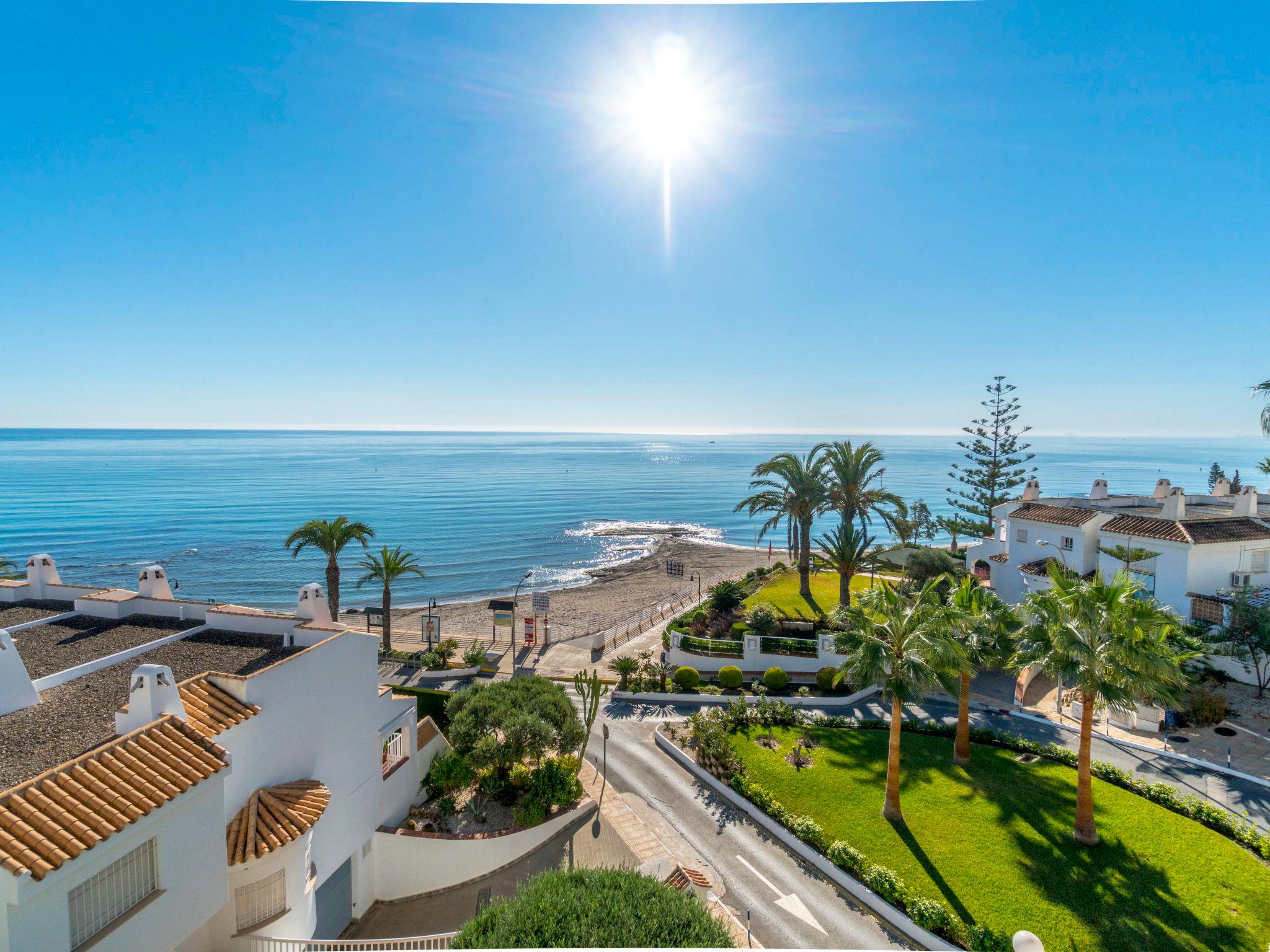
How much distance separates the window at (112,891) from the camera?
21.1ft

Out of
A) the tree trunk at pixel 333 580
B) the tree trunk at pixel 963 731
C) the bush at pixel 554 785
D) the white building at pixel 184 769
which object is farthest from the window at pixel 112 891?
the tree trunk at pixel 333 580

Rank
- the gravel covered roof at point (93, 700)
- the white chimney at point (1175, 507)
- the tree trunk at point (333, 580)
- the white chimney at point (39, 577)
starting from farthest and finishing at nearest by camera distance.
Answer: the tree trunk at point (333, 580), the white chimney at point (1175, 507), the white chimney at point (39, 577), the gravel covered roof at point (93, 700)

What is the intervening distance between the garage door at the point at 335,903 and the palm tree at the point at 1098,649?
16479 millimetres

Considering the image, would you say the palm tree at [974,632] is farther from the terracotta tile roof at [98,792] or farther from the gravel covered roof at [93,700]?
the gravel covered roof at [93,700]

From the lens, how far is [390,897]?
45.2ft

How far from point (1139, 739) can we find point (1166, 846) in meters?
6.76

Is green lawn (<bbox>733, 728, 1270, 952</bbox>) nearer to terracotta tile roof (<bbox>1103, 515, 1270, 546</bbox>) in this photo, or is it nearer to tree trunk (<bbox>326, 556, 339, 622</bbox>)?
terracotta tile roof (<bbox>1103, 515, 1270, 546</bbox>)

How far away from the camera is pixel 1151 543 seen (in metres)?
25.9

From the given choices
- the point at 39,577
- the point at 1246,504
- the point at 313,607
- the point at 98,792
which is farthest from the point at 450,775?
the point at 1246,504

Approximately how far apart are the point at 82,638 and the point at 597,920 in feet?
42.6

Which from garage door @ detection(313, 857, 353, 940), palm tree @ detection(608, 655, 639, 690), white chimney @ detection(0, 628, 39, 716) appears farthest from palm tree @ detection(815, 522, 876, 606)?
white chimney @ detection(0, 628, 39, 716)

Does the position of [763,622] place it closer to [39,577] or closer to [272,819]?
[272,819]

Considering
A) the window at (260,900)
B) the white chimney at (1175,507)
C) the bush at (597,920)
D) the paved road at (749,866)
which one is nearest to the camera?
the bush at (597,920)

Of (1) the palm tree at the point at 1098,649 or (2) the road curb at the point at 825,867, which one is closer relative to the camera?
(2) the road curb at the point at 825,867
